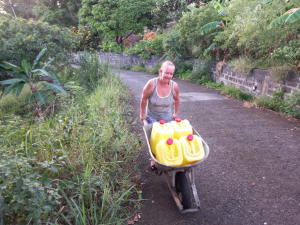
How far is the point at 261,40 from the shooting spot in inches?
298

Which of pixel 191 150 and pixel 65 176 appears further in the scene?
pixel 65 176

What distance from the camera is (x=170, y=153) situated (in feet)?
7.86

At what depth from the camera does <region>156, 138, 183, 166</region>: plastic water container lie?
237cm

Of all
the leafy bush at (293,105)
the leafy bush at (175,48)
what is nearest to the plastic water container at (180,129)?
the leafy bush at (293,105)

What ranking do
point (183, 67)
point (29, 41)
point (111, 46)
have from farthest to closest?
point (111, 46)
point (183, 67)
point (29, 41)

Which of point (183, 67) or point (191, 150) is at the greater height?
point (183, 67)

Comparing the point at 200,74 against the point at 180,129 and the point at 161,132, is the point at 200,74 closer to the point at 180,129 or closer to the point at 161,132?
the point at 180,129

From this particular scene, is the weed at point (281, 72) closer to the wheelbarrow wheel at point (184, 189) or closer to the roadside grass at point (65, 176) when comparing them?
the roadside grass at point (65, 176)

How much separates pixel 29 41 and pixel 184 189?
270 inches

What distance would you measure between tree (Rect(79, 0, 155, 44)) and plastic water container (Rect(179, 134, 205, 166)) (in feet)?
65.3

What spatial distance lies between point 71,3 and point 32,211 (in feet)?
88.0

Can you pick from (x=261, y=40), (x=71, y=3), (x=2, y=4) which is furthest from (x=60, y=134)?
(x=2, y=4)

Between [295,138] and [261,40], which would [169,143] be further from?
[261,40]

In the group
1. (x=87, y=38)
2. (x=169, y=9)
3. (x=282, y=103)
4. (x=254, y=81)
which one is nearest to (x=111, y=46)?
(x=87, y=38)
